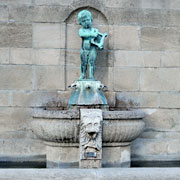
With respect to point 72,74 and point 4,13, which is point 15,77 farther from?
point 4,13

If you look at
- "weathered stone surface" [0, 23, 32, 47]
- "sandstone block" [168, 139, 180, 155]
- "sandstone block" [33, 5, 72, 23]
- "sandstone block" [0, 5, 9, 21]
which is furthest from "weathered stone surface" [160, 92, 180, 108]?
"sandstone block" [0, 5, 9, 21]

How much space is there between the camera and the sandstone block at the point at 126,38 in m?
4.70

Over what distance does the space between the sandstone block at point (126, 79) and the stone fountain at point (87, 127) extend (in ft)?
1.72

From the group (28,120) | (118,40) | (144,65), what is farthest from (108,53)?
(28,120)

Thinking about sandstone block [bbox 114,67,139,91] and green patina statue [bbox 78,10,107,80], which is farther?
sandstone block [bbox 114,67,139,91]

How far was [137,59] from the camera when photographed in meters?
4.73

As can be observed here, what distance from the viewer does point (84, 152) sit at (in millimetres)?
3592

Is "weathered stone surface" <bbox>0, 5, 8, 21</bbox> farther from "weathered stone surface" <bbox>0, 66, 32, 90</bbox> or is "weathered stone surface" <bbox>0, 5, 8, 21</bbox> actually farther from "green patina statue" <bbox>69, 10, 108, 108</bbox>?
"green patina statue" <bbox>69, 10, 108, 108</bbox>

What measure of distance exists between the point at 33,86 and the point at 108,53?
1223 millimetres

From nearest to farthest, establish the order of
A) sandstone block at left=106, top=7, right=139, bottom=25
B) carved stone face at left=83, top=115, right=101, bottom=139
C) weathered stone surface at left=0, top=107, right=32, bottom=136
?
carved stone face at left=83, top=115, right=101, bottom=139
weathered stone surface at left=0, top=107, right=32, bottom=136
sandstone block at left=106, top=7, right=139, bottom=25

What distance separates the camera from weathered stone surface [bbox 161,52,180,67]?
15.6 feet

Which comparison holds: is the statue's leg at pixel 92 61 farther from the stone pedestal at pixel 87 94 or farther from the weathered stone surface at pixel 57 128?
the weathered stone surface at pixel 57 128

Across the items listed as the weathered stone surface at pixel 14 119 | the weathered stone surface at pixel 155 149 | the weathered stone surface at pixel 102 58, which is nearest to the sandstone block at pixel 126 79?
the weathered stone surface at pixel 102 58

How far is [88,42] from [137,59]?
90 cm
